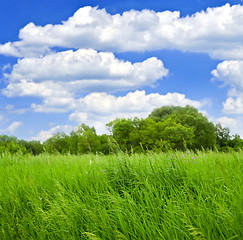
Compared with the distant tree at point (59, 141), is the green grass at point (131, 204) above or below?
below

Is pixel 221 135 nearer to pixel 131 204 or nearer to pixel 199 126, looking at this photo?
pixel 199 126

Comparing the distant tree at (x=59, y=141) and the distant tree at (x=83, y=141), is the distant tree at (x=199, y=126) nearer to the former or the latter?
the distant tree at (x=83, y=141)

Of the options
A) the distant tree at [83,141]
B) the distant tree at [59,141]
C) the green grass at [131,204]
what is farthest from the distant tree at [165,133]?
the green grass at [131,204]

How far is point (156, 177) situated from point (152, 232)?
1.75 meters

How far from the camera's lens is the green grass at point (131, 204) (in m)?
3.48

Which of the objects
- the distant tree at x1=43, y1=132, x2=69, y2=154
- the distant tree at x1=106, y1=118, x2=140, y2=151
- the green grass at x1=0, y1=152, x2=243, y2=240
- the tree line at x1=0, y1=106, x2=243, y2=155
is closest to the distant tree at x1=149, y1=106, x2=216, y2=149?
the tree line at x1=0, y1=106, x2=243, y2=155

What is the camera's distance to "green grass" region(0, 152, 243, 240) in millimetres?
3480

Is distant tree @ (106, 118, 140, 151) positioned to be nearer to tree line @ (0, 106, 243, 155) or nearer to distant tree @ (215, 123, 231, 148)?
tree line @ (0, 106, 243, 155)

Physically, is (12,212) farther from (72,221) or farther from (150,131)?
(150,131)

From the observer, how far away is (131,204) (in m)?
4.46

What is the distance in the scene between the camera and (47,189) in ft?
18.9

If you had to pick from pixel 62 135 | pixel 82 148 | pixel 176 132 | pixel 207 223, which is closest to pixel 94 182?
pixel 207 223

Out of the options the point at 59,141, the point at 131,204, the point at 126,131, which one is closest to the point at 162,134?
the point at 126,131

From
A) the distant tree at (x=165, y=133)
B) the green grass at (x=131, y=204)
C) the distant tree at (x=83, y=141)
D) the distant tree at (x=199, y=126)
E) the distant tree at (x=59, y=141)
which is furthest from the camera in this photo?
the distant tree at (x=59, y=141)
